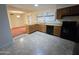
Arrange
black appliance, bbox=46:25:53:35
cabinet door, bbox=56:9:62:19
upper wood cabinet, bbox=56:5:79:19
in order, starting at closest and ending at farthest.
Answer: upper wood cabinet, bbox=56:5:79:19, cabinet door, bbox=56:9:62:19, black appliance, bbox=46:25:53:35

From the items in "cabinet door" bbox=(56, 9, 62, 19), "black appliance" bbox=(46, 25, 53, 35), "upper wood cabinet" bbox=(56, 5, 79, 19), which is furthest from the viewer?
A: "black appliance" bbox=(46, 25, 53, 35)

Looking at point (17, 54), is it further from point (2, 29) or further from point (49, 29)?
point (49, 29)

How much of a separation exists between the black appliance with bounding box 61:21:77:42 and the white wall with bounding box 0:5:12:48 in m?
0.87

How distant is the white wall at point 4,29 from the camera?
124 centimetres

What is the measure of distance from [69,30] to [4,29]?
1.02 m

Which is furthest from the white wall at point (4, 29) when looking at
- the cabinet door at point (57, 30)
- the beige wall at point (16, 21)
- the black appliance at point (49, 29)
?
the cabinet door at point (57, 30)

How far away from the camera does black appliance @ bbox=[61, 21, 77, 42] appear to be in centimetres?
131

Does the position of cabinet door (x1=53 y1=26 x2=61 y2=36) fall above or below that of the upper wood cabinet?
below

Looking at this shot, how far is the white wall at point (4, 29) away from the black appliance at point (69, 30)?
34.3 inches

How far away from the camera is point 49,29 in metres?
1.44

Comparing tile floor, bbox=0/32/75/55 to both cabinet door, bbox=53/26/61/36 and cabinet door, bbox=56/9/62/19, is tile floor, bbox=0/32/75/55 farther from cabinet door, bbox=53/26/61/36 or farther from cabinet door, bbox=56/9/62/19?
cabinet door, bbox=56/9/62/19

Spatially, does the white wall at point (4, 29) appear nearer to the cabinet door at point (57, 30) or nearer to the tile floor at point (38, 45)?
the tile floor at point (38, 45)

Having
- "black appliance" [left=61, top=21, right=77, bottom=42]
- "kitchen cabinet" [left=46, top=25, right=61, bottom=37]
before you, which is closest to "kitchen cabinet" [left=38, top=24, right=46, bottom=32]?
"kitchen cabinet" [left=46, top=25, right=61, bottom=37]

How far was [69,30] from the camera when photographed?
136cm
